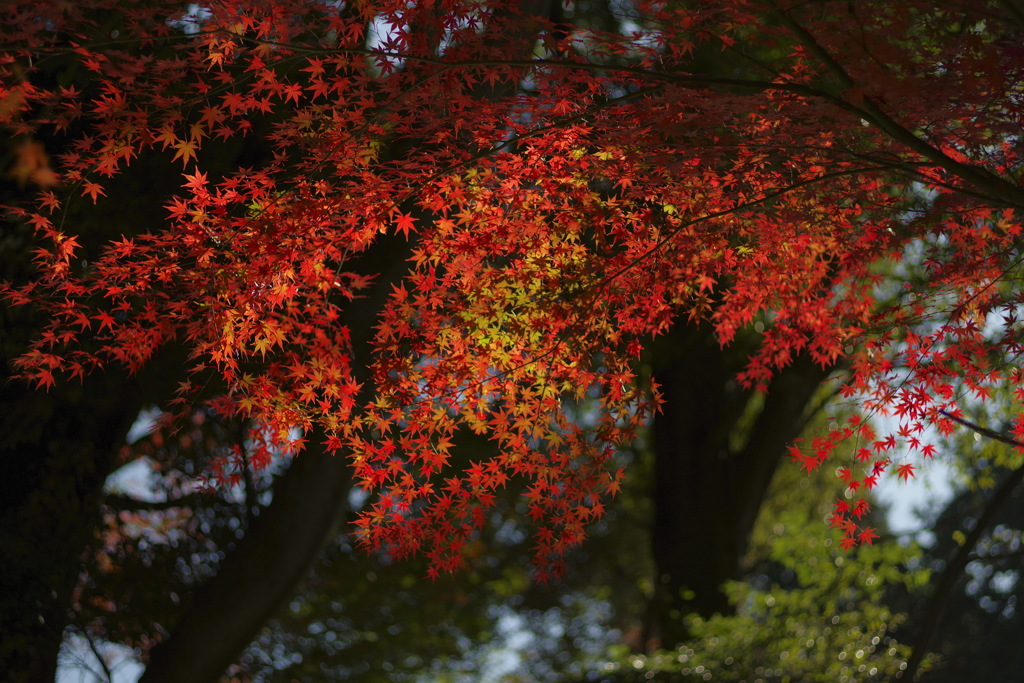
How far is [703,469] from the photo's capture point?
10414 mm

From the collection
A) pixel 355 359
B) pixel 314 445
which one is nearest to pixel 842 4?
pixel 355 359

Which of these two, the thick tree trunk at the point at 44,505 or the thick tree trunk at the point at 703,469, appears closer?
the thick tree trunk at the point at 44,505

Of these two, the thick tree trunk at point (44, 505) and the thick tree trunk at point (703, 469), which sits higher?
the thick tree trunk at point (703, 469)

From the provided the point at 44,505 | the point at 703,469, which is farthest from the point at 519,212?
the point at 703,469

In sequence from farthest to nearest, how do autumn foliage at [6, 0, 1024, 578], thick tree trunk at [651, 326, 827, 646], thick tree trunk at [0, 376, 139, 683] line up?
thick tree trunk at [651, 326, 827, 646]
thick tree trunk at [0, 376, 139, 683]
autumn foliage at [6, 0, 1024, 578]

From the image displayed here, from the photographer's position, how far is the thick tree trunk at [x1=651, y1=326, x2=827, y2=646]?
999cm

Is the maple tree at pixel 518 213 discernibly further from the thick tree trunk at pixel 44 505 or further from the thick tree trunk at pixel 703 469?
the thick tree trunk at pixel 703 469

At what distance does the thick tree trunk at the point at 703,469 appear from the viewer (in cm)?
999

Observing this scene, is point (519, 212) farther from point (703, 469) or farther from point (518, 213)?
point (703, 469)

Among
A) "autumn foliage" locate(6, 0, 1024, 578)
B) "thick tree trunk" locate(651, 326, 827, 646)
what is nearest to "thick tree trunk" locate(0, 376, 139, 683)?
A: "autumn foliage" locate(6, 0, 1024, 578)

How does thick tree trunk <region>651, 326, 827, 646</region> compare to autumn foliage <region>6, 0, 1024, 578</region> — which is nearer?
autumn foliage <region>6, 0, 1024, 578</region>

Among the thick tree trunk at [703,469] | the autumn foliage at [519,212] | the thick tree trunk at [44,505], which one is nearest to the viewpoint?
the autumn foliage at [519,212]

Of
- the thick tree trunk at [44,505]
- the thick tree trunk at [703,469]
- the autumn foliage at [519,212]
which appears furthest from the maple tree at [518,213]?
the thick tree trunk at [703,469]

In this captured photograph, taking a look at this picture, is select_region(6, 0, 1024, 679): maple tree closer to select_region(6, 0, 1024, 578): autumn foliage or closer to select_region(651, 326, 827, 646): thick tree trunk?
select_region(6, 0, 1024, 578): autumn foliage
